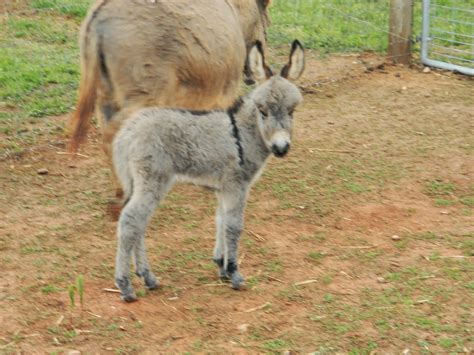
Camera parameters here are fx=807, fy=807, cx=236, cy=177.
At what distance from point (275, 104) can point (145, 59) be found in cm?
117

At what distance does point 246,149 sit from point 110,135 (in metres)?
1.20

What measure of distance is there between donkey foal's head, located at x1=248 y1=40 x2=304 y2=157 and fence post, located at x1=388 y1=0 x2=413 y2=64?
4959mm

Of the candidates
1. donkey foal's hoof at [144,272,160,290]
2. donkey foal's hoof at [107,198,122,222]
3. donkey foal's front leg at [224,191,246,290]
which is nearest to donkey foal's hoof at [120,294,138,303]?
donkey foal's hoof at [144,272,160,290]

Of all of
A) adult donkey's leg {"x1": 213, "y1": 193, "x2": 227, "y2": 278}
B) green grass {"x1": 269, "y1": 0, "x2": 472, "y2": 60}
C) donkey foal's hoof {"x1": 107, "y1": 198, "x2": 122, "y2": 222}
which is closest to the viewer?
adult donkey's leg {"x1": 213, "y1": 193, "x2": 227, "y2": 278}

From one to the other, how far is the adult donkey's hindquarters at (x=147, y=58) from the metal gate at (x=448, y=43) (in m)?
4.32

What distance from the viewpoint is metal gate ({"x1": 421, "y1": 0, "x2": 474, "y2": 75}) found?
927 centimetres

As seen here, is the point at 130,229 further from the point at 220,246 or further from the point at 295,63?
the point at 295,63

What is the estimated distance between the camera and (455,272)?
15.8 ft

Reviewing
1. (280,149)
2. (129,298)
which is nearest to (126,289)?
(129,298)

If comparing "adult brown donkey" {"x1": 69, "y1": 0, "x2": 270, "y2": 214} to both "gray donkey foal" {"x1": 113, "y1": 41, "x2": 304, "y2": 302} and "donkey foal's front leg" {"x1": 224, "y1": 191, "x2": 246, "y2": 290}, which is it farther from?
"donkey foal's front leg" {"x1": 224, "y1": 191, "x2": 246, "y2": 290}

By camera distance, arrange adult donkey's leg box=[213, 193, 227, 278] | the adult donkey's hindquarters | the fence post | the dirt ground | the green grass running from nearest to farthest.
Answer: the dirt ground < adult donkey's leg box=[213, 193, 227, 278] < the adult donkey's hindquarters < the fence post < the green grass

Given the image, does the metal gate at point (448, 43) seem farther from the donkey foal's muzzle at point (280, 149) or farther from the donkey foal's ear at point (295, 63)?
the donkey foal's muzzle at point (280, 149)

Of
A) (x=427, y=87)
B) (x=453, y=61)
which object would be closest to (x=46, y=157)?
(x=427, y=87)

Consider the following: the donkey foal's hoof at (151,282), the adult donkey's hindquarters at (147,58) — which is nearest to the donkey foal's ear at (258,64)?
the adult donkey's hindquarters at (147,58)
